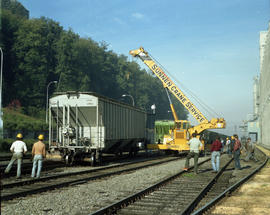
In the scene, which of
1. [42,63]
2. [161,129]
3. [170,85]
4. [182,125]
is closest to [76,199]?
[182,125]

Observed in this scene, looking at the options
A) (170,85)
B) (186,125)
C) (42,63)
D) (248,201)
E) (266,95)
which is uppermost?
(42,63)

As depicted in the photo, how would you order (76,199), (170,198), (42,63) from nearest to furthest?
(76,199)
(170,198)
(42,63)

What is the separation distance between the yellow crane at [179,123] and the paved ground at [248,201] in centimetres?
1449

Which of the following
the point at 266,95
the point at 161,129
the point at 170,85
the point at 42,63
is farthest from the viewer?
the point at 42,63

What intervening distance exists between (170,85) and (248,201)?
76.6ft

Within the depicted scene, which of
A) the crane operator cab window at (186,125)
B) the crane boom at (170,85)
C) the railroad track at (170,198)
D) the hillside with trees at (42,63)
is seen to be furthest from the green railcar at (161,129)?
the hillside with trees at (42,63)

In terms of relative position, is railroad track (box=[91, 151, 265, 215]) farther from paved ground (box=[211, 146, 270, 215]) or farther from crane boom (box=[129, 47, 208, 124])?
crane boom (box=[129, 47, 208, 124])

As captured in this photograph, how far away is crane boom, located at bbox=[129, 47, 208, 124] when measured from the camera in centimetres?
3112

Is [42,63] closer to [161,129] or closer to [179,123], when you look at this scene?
[161,129]

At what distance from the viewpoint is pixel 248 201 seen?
30.5 ft

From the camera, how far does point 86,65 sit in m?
86.4

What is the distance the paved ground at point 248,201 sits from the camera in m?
8.05

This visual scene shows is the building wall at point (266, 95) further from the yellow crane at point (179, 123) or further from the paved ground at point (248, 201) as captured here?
the paved ground at point (248, 201)

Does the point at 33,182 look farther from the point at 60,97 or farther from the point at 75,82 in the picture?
the point at 75,82
